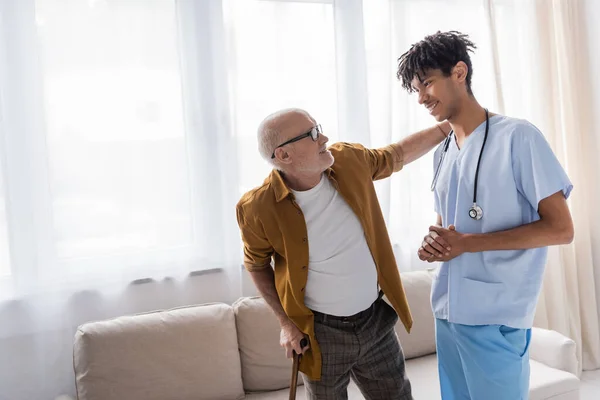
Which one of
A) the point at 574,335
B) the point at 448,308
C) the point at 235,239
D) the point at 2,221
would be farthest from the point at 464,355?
the point at 574,335

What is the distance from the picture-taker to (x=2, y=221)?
245 centimetres

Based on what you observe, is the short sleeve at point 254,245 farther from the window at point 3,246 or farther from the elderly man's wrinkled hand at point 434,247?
the window at point 3,246

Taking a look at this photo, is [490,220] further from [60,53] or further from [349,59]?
[60,53]

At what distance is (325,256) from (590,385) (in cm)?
241

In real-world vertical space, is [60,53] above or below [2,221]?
above

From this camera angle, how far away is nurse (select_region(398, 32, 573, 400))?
154 centimetres

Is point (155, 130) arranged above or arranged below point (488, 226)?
above

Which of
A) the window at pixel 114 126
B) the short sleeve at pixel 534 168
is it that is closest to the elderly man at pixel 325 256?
the short sleeve at pixel 534 168

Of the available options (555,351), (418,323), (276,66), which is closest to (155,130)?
(276,66)

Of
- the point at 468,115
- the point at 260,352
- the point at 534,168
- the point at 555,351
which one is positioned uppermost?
the point at 468,115

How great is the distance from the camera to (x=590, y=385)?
11.0 ft

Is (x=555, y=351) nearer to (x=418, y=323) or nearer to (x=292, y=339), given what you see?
(x=418, y=323)

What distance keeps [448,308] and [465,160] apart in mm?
430

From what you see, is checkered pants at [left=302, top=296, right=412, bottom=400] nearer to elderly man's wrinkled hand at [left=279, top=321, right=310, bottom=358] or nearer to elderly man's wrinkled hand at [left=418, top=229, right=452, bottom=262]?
elderly man's wrinkled hand at [left=279, top=321, right=310, bottom=358]
